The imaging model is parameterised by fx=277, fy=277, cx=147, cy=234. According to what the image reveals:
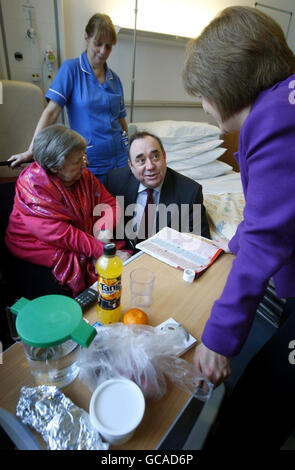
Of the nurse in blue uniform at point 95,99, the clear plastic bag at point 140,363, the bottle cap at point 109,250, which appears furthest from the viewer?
the nurse in blue uniform at point 95,99

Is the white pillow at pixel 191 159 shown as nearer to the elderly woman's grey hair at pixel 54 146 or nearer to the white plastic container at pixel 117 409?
the elderly woman's grey hair at pixel 54 146

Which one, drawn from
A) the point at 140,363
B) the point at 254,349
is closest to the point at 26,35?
the point at 140,363

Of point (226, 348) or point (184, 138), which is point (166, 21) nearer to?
point (184, 138)

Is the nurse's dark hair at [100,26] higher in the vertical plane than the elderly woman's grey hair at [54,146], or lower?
higher

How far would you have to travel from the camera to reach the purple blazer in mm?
552

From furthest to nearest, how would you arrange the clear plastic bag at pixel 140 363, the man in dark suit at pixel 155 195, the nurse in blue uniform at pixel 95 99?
1. the nurse in blue uniform at pixel 95 99
2. the man in dark suit at pixel 155 195
3. the clear plastic bag at pixel 140 363

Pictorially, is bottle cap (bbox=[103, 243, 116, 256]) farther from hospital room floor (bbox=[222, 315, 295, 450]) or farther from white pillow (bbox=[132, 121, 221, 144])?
white pillow (bbox=[132, 121, 221, 144])

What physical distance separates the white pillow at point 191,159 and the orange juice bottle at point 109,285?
197 centimetres

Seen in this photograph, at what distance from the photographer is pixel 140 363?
2.08 feet

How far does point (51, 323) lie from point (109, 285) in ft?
0.67

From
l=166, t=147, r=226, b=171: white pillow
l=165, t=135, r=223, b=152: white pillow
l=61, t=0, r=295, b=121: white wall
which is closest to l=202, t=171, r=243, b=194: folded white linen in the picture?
l=166, t=147, r=226, b=171: white pillow

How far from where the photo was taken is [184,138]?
266 centimetres

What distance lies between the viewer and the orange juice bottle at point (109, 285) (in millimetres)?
751

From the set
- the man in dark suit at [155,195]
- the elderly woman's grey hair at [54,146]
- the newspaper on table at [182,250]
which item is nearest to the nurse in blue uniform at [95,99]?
the man in dark suit at [155,195]
